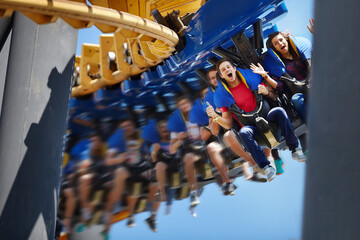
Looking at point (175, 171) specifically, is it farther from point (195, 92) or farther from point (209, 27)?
point (209, 27)

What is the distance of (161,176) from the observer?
8102mm

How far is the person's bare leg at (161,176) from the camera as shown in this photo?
799cm

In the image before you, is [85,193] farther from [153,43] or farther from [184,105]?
[153,43]

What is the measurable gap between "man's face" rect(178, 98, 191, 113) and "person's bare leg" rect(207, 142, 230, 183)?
654mm

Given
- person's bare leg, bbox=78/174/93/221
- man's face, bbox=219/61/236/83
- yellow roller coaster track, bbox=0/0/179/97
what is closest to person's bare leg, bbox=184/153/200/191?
yellow roller coaster track, bbox=0/0/179/97

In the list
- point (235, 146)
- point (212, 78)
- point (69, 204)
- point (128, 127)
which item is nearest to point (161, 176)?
point (128, 127)

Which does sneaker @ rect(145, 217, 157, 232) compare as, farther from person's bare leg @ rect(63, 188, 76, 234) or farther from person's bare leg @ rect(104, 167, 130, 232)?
person's bare leg @ rect(63, 188, 76, 234)

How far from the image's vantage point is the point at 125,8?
639 centimetres

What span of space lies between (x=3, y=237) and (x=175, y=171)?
12.2 feet

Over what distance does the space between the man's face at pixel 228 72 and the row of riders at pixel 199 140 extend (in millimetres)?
10

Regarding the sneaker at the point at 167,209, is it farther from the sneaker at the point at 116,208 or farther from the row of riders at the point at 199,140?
A: the sneaker at the point at 116,208

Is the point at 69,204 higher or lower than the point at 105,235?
higher

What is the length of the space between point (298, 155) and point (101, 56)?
374cm

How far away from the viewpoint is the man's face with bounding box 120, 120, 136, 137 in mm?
9094
